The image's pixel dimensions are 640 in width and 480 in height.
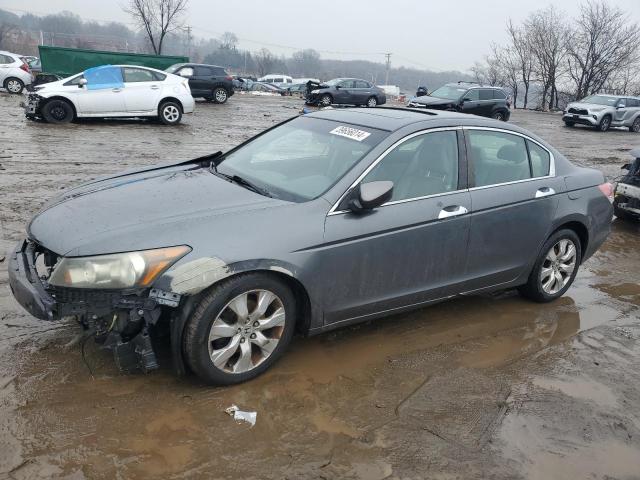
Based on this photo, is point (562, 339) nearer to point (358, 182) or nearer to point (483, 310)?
point (483, 310)

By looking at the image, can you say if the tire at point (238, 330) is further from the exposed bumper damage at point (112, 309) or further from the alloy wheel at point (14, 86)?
the alloy wheel at point (14, 86)

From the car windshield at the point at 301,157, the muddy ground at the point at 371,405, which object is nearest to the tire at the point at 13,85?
the muddy ground at the point at 371,405

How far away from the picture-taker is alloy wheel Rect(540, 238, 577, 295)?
487cm

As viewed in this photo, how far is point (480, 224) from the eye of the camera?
4.16 metres

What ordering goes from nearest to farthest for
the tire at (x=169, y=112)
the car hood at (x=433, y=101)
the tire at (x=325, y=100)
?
1. the tire at (x=169, y=112)
2. the car hood at (x=433, y=101)
3. the tire at (x=325, y=100)

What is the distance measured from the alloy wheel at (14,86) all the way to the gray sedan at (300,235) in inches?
781

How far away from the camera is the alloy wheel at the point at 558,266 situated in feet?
16.0

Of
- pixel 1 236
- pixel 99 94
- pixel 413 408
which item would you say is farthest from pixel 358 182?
pixel 99 94

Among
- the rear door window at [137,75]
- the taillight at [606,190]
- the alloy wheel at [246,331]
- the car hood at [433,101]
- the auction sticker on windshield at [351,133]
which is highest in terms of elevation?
the rear door window at [137,75]

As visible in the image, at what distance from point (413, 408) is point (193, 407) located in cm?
129

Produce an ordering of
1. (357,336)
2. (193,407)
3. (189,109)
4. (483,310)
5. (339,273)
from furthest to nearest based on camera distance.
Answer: (189,109) < (483,310) < (357,336) < (339,273) < (193,407)

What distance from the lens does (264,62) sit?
92875mm

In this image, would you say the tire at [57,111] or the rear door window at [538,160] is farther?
the tire at [57,111]

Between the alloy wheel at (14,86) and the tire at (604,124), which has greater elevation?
the alloy wheel at (14,86)
